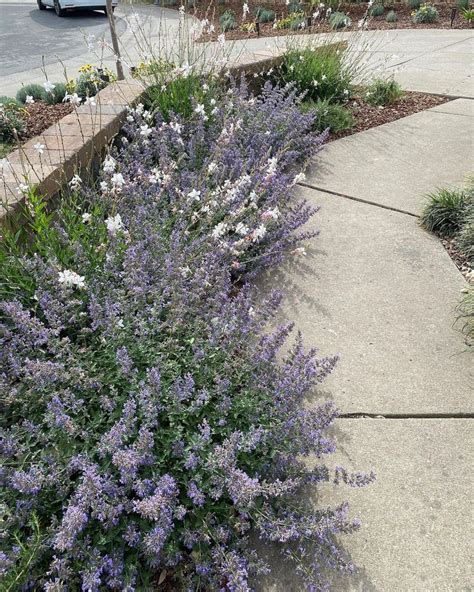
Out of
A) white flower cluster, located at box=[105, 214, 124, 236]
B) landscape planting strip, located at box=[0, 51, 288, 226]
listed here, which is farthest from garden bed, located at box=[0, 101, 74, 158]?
white flower cluster, located at box=[105, 214, 124, 236]

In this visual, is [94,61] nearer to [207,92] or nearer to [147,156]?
[207,92]

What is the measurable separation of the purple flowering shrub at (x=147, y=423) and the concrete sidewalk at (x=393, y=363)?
196 mm

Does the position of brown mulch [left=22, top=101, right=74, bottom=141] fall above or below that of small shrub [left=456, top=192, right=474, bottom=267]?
above

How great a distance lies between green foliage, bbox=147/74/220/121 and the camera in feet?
14.5

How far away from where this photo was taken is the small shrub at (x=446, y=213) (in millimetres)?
3830

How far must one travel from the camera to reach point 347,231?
3.91 metres

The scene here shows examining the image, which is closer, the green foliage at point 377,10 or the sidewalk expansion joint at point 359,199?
the sidewalk expansion joint at point 359,199

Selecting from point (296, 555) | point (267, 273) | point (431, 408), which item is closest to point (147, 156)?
point (267, 273)

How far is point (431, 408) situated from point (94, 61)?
37.3 feet

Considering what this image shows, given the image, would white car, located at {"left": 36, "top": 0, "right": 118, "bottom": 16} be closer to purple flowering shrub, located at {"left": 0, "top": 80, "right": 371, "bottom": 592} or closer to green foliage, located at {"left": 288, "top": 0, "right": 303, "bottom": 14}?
green foliage, located at {"left": 288, "top": 0, "right": 303, "bottom": 14}

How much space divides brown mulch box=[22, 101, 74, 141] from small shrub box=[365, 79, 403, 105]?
351 cm

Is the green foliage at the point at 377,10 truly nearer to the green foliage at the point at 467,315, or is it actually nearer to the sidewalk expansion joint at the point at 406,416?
the green foliage at the point at 467,315

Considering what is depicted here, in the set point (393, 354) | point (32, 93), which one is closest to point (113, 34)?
point (32, 93)

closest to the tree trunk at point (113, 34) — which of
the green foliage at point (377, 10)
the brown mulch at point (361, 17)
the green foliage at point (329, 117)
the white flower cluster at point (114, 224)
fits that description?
the green foliage at point (329, 117)
